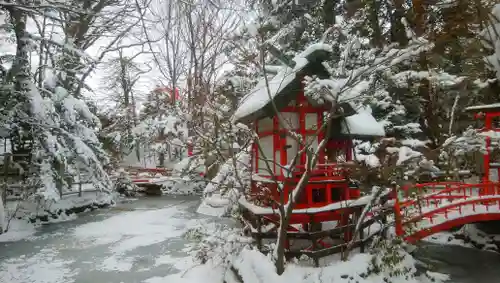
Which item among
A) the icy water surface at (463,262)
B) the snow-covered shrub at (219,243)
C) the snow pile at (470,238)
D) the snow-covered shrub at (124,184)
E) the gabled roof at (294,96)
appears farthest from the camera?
the snow-covered shrub at (124,184)

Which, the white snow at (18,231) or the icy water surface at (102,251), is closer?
the icy water surface at (102,251)

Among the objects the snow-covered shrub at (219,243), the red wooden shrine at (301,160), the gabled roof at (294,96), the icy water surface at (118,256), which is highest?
the gabled roof at (294,96)

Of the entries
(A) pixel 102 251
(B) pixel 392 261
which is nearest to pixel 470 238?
(B) pixel 392 261

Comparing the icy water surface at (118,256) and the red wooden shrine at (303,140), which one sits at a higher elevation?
the red wooden shrine at (303,140)

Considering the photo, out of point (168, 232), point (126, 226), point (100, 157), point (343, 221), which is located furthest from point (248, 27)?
point (100, 157)

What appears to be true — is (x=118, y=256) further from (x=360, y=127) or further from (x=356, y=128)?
(x=360, y=127)

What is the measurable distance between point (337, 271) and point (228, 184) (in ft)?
9.95

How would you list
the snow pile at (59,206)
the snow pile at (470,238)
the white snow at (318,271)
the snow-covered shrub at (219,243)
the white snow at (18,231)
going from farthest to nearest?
the snow pile at (59,206)
the white snow at (18,231)
the snow pile at (470,238)
the snow-covered shrub at (219,243)
the white snow at (318,271)

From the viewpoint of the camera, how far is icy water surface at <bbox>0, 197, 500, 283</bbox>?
9.35 m

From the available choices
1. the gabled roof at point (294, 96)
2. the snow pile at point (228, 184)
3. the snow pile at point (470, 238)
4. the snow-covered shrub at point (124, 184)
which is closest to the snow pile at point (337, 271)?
the snow pile at point (228, 184)

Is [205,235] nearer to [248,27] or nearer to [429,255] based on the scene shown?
[248,27]

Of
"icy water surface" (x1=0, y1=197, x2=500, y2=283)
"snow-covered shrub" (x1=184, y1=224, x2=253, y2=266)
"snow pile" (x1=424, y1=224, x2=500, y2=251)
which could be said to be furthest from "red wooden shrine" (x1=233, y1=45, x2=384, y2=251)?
"snow pile" (x1=424, y1=224, x2=500, y2=251)

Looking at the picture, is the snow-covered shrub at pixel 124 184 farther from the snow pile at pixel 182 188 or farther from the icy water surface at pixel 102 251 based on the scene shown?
the icy water surface at pixel 102 251

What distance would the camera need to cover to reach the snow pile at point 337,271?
7562 millimetres
